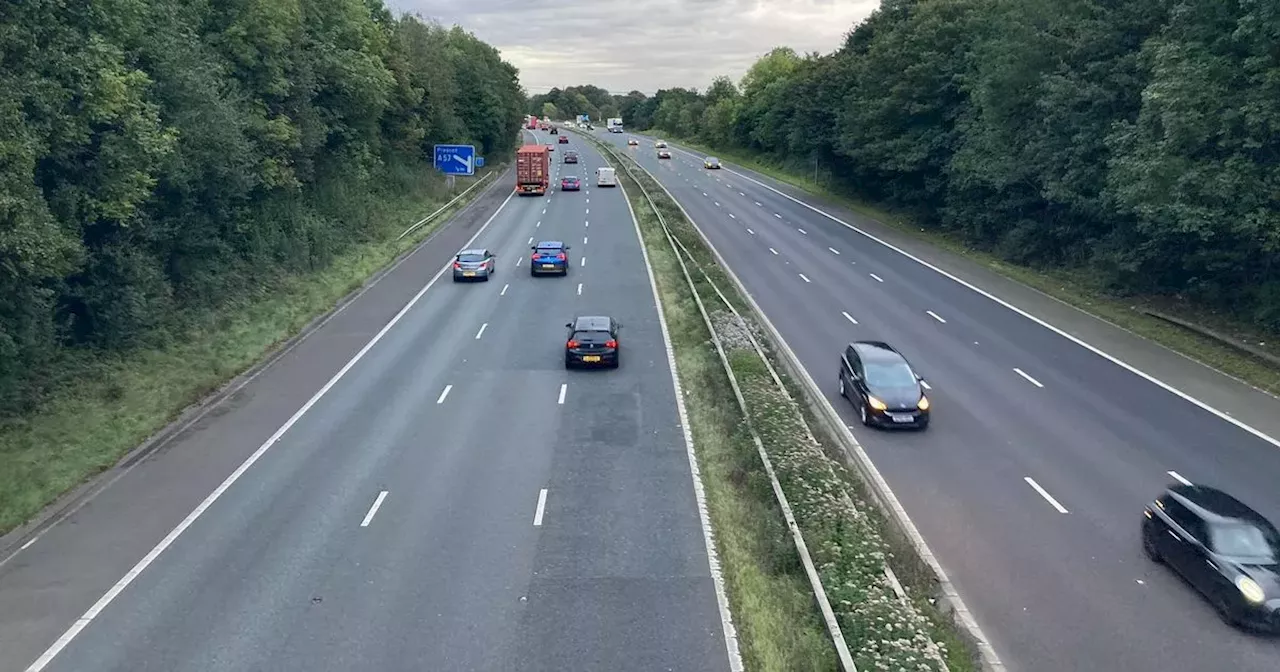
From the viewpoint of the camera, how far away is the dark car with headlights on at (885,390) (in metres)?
23.0

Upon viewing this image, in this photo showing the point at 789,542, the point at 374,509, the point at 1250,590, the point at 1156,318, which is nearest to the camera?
the point at 1250,590

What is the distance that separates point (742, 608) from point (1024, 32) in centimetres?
3550

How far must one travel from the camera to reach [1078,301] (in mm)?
36875

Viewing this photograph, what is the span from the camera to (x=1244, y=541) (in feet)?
49.4

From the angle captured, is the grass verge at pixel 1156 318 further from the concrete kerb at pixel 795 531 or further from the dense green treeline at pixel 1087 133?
the concrete kerb at pixel 795 531

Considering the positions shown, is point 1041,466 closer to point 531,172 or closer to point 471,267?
point 471,267

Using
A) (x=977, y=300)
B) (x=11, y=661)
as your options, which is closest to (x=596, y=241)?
(x=977, y=300)

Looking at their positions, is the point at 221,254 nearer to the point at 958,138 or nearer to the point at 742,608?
the point at 742,608

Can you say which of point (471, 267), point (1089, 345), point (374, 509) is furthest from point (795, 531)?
point (471, 267)

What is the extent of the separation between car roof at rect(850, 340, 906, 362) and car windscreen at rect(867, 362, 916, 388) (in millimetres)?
233

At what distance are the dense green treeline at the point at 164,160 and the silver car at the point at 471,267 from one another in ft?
19.7

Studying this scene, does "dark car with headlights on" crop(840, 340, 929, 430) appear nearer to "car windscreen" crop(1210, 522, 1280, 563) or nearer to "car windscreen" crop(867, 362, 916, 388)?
"car windscreen" crop(867, 362, 916, 388)

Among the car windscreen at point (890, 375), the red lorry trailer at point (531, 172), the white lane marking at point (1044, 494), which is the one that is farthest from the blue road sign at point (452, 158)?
the white lane marking at point (1044, 494)

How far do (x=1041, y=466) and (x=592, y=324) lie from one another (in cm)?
1309
